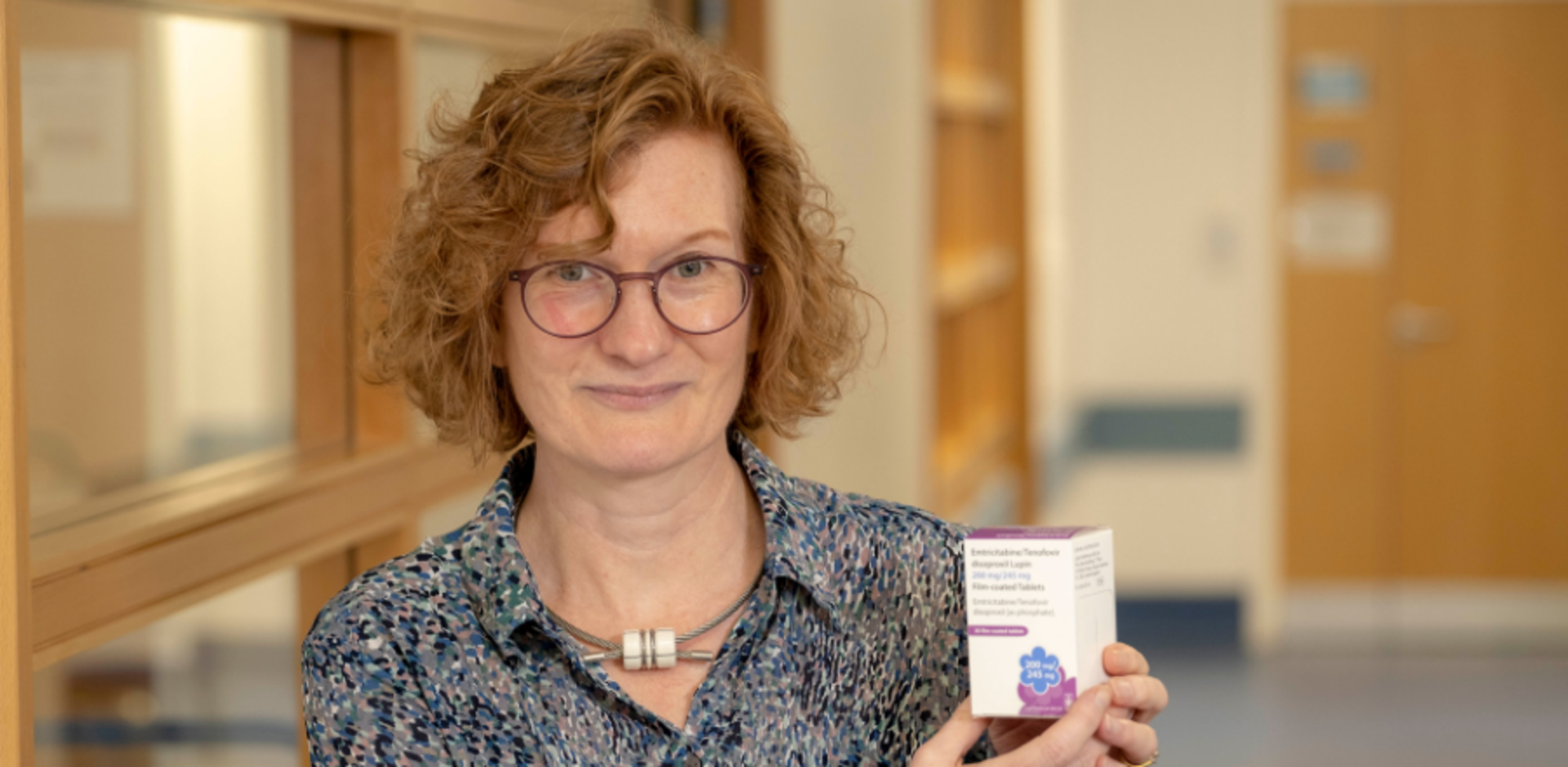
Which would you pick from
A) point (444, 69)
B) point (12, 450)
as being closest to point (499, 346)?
point (12, 450)

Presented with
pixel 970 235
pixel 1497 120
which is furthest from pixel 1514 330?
pixel 970 235

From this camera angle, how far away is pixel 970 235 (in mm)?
5008

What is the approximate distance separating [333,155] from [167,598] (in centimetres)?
72

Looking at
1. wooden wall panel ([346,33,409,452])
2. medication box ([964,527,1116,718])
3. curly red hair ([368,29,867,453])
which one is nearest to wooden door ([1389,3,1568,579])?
wooden wall panel ([346,33,409,452])

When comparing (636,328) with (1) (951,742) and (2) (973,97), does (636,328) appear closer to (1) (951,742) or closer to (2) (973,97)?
(1) (951,742)

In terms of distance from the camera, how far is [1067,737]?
4.25ft

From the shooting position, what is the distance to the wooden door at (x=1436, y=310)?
638cm

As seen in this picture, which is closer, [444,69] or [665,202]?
[665,202]

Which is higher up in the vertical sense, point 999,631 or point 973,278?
point 973,278

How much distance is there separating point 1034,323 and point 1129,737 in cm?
421

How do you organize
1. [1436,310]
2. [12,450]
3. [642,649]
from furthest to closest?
[1436,310]
[642,649]
[12,450]

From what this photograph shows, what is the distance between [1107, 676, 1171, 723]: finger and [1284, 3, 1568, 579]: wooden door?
17.8ft

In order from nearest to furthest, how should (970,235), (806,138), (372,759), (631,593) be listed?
1. (372,759)
2. (631,593)
3. (806,138)
4. (970,235)

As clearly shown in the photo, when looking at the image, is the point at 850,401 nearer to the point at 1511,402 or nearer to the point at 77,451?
the point at 77,451
